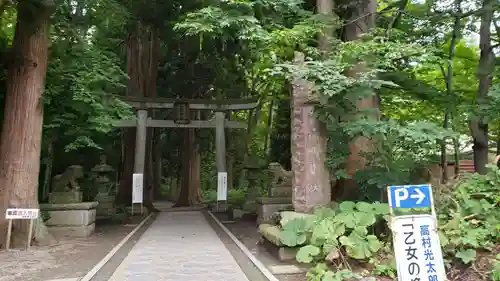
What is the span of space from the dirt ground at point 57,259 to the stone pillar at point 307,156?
3894mm

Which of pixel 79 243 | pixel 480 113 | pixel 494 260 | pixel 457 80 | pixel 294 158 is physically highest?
pixel 457 80

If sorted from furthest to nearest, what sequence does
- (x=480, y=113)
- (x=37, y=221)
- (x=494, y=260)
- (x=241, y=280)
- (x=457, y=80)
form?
(x=457, y=80), (x=37, y=221), (x=480, y=113), (x=241, y=280), (x=494, y=260)

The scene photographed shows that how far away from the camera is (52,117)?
34.6 ft

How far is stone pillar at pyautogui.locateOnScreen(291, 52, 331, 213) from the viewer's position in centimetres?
769

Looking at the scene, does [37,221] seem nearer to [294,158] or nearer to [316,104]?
[294,158]

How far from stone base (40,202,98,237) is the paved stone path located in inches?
64.9

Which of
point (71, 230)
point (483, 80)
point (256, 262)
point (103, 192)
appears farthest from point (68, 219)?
point (483, 80)

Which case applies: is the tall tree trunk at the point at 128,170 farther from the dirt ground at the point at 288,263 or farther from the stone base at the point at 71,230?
the dirt ground at the point at 288,263

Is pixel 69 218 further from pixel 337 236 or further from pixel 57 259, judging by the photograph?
pixel 337 236

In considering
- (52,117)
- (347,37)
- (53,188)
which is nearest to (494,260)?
(347,37)

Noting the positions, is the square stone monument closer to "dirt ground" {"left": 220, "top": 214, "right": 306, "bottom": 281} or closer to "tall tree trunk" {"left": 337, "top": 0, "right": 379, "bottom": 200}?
"dirt ground" {"left": 220, "top": 214, "right": 306, "bottom": 281}

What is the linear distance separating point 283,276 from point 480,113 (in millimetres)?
4805

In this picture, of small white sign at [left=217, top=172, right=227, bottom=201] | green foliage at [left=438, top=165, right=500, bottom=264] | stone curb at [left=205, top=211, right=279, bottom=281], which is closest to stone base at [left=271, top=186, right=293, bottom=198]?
stone curb at [left=205, top=211, right=279, bottom=281]

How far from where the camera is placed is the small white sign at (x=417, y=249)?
13.2 ft
